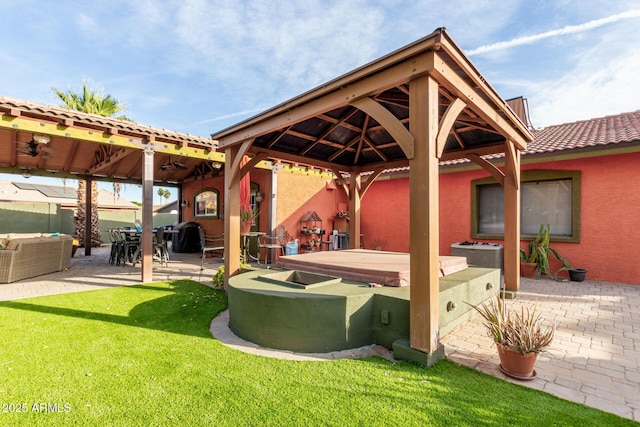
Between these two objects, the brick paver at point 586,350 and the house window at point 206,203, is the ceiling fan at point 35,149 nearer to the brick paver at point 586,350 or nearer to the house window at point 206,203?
the house window at point 206,203

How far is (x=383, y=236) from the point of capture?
31.8 ft

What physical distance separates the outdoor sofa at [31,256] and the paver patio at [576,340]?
12.4 inches

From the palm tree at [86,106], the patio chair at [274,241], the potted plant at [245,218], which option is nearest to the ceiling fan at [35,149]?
the palm tree at [86,106]

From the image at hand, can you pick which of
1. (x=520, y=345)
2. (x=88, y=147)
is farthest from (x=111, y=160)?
(x=520, y=345)

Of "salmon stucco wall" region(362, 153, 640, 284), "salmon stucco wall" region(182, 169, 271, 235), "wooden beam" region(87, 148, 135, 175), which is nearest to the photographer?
"salmon stucco wall" region(362, 153, 640, 284)

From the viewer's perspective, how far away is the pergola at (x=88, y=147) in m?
4.99

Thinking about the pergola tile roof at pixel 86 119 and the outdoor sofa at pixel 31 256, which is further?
the outdoor sofa at pixel 31 256

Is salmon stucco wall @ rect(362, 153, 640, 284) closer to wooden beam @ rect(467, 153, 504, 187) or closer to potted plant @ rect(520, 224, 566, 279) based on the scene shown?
potted plant @ rect(520, 224, 566, 279)

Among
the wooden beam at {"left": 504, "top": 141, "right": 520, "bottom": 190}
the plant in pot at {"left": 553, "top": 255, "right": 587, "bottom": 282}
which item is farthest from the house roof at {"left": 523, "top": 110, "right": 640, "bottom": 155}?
the plant in pot at {"left": 553, "top": 255, "right": 587, "bottom": 282}

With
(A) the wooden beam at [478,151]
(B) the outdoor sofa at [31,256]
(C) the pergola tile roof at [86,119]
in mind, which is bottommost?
(B) the outdoor sofa at [31,256]

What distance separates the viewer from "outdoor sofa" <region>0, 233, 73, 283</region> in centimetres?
590

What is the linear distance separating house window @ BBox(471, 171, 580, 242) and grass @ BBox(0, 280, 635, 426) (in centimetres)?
600

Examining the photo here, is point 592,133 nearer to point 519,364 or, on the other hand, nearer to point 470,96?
point 470,96

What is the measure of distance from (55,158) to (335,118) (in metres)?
9.25
